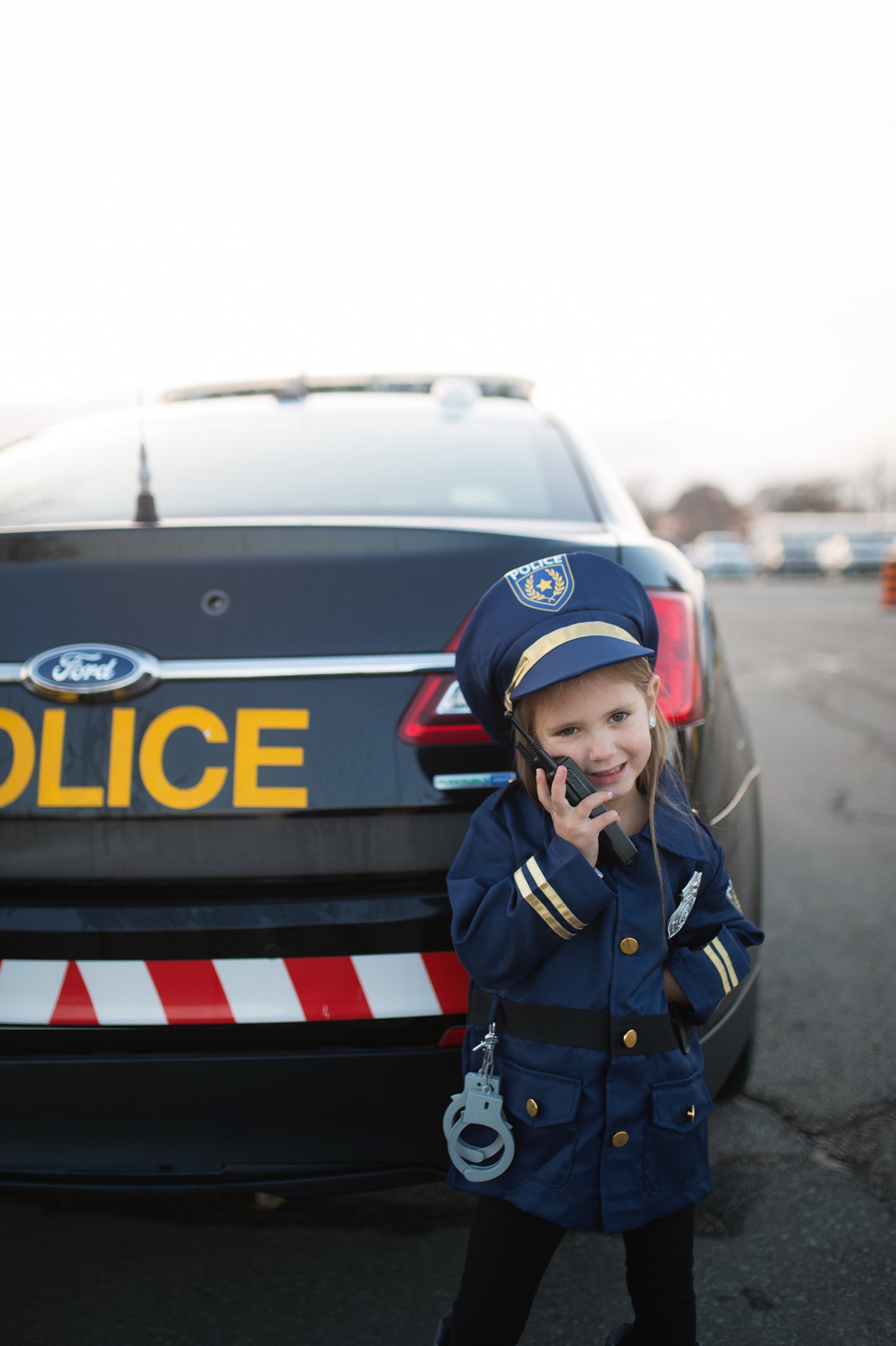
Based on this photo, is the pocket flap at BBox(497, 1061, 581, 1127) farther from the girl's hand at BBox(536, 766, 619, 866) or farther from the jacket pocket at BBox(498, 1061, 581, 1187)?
the girl's hand at BBox(536, 766, 619, 866)

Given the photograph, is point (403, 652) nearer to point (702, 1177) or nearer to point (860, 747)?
point (702, 1177)

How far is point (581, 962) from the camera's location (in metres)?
1.39

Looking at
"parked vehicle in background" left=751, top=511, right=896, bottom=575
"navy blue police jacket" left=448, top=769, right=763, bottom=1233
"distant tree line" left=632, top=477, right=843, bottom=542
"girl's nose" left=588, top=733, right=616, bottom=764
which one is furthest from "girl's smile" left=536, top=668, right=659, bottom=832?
"distant tree line" left=632, top=477, right=843, bottom=542

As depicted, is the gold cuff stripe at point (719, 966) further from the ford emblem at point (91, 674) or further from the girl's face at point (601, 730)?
the ford emblem at point (91, 674)

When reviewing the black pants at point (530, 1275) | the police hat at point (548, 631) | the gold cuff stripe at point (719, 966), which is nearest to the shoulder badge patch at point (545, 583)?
the police hat at point (548, 631)

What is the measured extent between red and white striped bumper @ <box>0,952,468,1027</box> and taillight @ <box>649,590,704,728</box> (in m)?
0.59

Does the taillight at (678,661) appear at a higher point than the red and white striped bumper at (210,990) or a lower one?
higher

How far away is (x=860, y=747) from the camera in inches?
243

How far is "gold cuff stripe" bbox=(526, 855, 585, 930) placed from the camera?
130 cm

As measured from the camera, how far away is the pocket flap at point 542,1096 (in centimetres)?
135

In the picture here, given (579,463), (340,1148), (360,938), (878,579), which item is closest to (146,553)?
(360,938)

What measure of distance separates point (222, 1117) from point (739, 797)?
1060 millimetres

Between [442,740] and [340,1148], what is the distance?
64 cm

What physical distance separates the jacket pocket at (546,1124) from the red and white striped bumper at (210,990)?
24 centimetres
